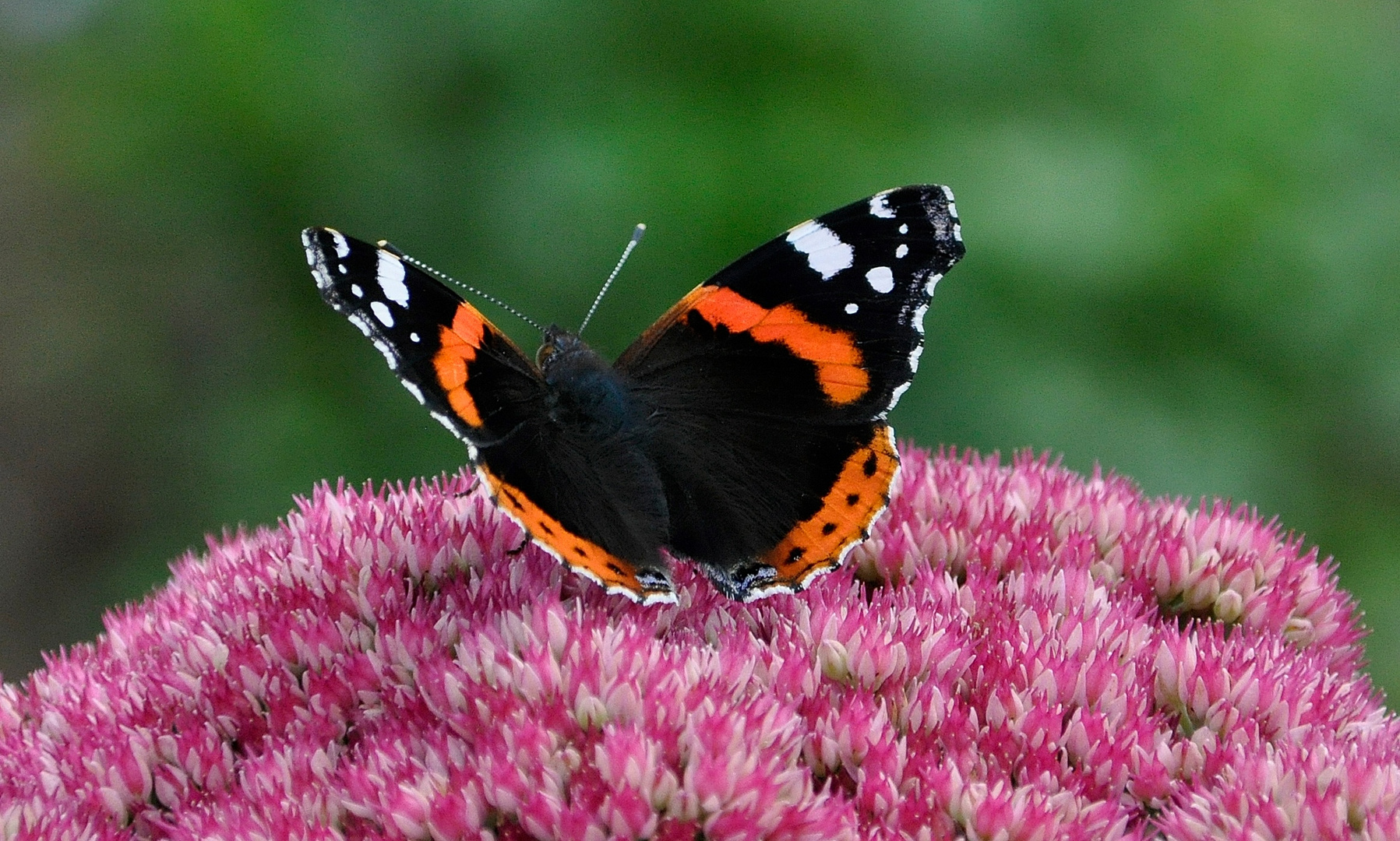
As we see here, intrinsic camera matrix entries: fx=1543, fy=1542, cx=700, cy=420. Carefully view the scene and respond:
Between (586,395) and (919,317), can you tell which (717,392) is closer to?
(586,395)

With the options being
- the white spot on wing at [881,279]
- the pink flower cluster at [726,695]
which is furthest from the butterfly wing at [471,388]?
the white spot on wing at [881,279]

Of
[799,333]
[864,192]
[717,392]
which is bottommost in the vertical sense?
[717,392]

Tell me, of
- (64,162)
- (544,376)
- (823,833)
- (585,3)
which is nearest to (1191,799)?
(823,833)

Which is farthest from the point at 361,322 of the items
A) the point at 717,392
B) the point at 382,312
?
the point at 717,392

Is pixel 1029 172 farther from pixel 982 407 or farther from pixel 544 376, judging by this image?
pixel 544 376

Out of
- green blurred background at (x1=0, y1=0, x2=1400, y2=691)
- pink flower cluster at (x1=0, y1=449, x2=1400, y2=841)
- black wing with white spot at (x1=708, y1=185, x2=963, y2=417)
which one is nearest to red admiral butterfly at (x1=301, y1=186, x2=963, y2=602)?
black wing with white spot at (x1=708, y1=185, x2=963, y2=417)

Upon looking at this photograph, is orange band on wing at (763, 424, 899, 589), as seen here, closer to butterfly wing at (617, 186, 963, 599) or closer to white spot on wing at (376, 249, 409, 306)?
butterfly wing at (617, 186, 963, 599)
